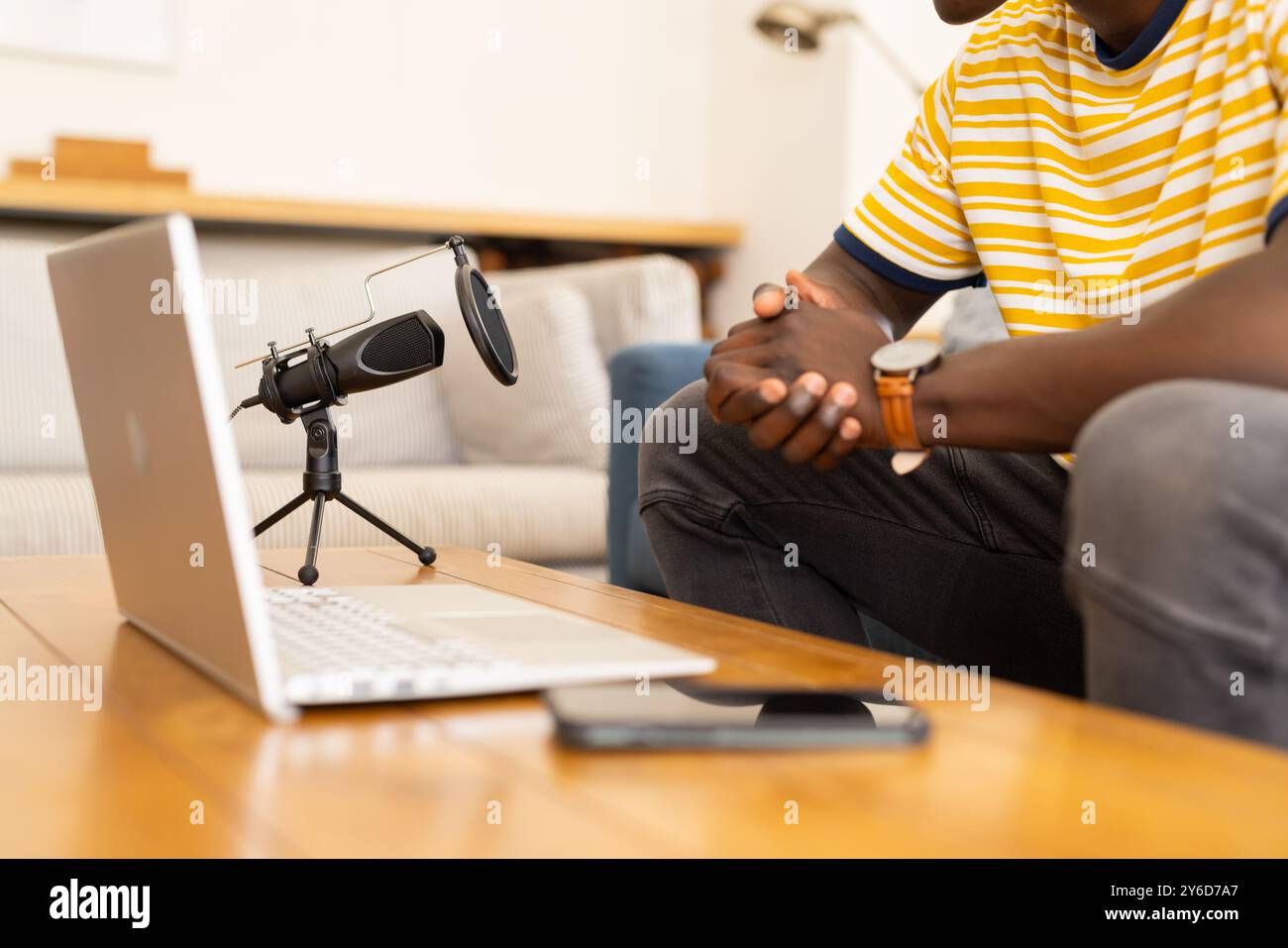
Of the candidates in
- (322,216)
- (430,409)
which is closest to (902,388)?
(430,409)

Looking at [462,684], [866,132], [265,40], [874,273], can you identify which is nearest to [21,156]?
[265,40]

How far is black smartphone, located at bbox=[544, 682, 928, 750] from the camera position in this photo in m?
0.54

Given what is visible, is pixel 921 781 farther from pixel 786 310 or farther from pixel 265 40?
pixel 265 40

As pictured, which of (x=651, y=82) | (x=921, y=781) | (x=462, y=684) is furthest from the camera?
(x=651, y=82)

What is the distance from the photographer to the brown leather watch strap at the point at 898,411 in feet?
3.15

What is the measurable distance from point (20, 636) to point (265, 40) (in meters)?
2.80

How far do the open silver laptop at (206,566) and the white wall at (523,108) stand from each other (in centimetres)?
261

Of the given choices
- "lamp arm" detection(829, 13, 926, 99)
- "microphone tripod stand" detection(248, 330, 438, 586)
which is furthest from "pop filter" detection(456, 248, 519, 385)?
"lamp arm" detection(829, 13, 926, 99)
